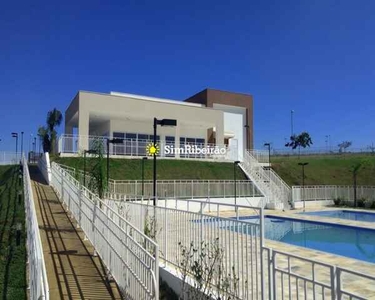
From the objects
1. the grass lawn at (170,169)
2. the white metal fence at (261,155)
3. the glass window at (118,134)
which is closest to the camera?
the grass lawn at (170,169)

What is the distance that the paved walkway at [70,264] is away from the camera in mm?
4988

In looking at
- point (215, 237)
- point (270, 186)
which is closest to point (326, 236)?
point (270, 186)

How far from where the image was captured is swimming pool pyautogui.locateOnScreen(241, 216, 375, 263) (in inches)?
453

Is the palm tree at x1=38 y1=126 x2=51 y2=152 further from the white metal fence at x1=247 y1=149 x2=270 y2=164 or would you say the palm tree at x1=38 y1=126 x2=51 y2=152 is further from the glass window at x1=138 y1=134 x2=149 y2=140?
the white metal fence at x1=247 y1=149 x2=270 y2=164

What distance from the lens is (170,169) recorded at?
24.8 metres

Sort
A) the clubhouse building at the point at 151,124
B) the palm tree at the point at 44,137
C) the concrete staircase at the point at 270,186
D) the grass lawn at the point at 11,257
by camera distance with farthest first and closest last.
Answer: the palm tree at the point at 44,137
the clubhouse building at the point at 151,124
the concrete staircase at the point at 270,186
the grass lawn at the point at 11,257

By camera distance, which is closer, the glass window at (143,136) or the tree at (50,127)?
the glass window at (143,136)

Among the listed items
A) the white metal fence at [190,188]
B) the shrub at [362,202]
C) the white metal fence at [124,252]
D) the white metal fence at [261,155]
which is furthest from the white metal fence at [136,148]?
the white metal fence at [124,252]

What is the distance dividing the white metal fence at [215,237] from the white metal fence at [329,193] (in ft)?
60.9

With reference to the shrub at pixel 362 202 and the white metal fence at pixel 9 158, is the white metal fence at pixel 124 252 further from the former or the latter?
Result: the white metal fence at pixel 9 158

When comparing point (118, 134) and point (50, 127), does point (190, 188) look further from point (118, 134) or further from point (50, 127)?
point (50, 127)

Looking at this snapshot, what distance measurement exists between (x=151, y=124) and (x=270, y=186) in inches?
493

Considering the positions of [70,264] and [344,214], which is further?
[344,214]

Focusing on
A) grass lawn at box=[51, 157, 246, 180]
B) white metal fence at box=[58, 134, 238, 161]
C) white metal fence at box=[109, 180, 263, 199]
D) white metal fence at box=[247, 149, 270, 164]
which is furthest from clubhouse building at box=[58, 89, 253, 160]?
white metal fence at box=[109, 180, 263, 199]
